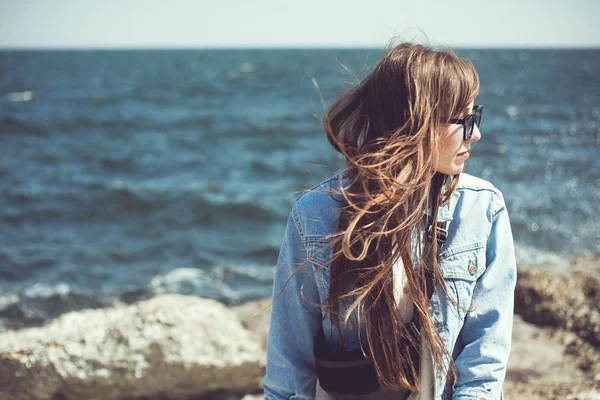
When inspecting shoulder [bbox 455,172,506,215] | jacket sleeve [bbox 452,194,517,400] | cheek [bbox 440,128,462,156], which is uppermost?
cheek [bbox 440,128,462,156]

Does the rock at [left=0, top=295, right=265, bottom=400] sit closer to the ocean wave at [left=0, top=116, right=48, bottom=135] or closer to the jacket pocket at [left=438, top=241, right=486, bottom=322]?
the jacket pocket at [left=438, top=241, right=486, bottom=322]

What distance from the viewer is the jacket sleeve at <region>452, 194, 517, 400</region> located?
158cm

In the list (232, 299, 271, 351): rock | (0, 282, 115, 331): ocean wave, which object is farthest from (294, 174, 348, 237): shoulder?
(0, 282, 115, 331): ocean wave

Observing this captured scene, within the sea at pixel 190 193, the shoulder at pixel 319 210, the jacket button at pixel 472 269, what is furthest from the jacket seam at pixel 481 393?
the sea at pixel 190 193

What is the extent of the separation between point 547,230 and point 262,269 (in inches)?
189

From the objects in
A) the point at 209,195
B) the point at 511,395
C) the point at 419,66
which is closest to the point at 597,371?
the point at 511,395

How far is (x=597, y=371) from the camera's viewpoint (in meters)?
3.71

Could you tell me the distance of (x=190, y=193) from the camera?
11.4 m

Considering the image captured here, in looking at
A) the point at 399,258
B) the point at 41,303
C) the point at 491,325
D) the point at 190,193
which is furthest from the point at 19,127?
the point at 491,325

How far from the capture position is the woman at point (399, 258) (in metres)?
1.53

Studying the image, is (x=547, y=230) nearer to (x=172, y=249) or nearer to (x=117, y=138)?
(x=172, y=249)

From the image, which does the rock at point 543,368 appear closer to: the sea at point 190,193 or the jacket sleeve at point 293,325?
the jacket sleeve at point 293,325

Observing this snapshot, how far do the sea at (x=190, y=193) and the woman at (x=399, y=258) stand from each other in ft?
1.01

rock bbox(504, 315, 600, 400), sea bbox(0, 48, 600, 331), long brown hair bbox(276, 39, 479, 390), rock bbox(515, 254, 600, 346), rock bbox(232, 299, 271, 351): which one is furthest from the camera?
sea bbox(0, 48, 600, 331)
